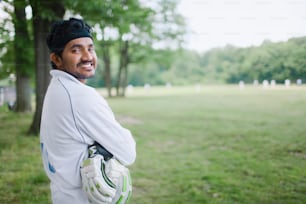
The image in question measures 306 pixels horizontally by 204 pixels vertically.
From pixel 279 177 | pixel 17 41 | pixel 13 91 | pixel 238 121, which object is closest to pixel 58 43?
pixel 279 177

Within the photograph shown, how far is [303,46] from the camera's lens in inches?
81.4

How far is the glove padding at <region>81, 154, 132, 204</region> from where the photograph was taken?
44.7 inches

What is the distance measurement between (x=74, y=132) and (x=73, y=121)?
5 centimetres

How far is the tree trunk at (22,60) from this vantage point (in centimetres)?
483

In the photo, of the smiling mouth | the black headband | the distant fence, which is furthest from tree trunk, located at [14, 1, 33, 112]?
the smiling mouth

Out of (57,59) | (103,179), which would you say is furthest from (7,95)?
(103,179)

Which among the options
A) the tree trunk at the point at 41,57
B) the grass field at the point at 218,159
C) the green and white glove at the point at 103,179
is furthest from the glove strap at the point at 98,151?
the tree trunk at the point at 41,57

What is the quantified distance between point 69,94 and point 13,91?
21.8 feet

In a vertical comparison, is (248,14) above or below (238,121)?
above

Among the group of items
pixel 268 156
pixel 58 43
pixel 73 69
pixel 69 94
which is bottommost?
pixel 268 156

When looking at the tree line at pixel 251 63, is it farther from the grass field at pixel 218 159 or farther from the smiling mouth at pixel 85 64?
the smiling mouth at pixel 85 64

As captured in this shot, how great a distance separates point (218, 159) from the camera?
3562mm

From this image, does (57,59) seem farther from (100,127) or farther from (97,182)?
(97,182)

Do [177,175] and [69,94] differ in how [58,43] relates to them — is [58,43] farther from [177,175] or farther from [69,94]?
[177,175]
